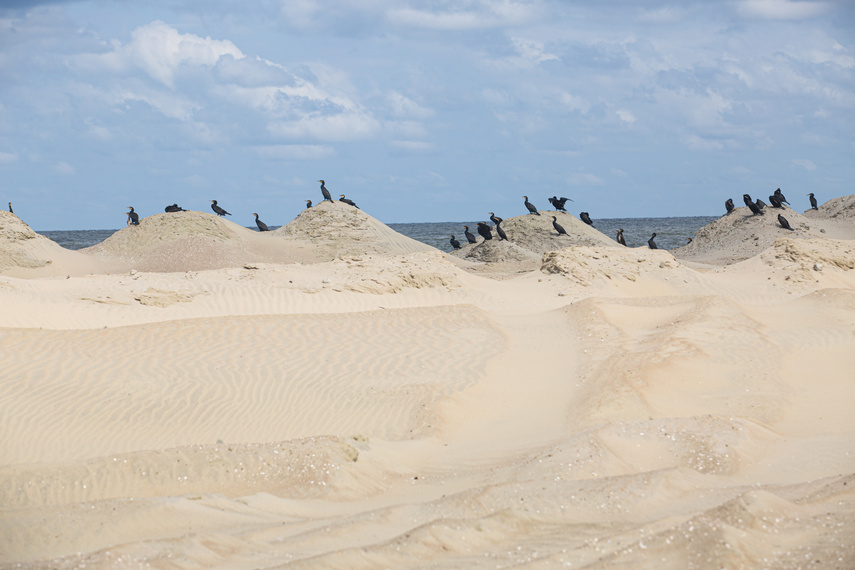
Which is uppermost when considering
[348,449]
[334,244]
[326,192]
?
[326,192]

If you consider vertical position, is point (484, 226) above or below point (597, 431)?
above

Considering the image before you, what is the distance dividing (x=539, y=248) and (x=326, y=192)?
289 inches

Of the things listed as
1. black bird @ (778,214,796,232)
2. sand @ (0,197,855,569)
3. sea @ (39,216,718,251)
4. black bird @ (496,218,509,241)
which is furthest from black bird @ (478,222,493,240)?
sea @ (39,216,718,251)

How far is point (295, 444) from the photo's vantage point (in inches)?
255

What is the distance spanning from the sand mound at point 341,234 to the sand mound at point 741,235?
10.2m

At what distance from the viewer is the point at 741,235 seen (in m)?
27.6

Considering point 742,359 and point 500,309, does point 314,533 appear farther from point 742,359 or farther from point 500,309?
point 500,309

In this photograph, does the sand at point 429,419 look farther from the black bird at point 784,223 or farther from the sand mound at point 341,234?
the black bird at point 784,223

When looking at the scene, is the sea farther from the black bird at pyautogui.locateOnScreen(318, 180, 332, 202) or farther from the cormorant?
the black bird at pyautogui.locateOnScreen(318, 180, 332, 202)

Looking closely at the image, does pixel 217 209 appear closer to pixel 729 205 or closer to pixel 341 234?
pixel 341 234

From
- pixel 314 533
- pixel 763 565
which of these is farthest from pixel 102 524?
pixel 763 565

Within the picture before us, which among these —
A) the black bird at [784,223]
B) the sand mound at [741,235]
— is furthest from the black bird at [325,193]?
the black bird at [784,223]

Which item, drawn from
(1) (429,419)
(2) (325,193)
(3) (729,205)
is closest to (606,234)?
(3) (729,205)

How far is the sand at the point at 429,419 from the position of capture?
13.4 feet
